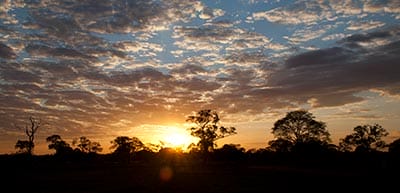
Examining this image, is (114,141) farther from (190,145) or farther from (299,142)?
(299,142)

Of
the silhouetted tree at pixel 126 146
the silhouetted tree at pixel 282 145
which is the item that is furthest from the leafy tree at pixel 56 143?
the silhouetted tree at pixel 282 145

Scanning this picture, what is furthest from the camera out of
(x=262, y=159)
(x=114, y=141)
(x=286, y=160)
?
(x=114, y=141)

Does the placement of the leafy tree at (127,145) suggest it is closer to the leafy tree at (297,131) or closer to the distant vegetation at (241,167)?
the distant vegetation at (241,167)

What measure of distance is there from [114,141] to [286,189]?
117315 millimetres

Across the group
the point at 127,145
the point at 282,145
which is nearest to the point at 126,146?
the point at 127,145

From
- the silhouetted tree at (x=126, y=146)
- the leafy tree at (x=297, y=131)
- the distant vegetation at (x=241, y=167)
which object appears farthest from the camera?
the silhouetted tree at (x=126, y=146)

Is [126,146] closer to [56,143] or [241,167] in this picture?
[56,143]

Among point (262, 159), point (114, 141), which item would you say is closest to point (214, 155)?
point (262, 159)

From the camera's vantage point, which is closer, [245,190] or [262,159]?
[245,190]

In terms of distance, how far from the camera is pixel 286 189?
33.8 m

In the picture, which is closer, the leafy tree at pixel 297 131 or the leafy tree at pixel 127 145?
the leafy tree at pixel 297 131

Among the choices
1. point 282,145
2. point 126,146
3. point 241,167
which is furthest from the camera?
point 126,146

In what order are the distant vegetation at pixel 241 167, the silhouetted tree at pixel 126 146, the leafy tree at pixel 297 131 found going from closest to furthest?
the distant vegetation at pixel 241 167
the leafy tree at pixel 297 131
the silhouetted tree at pixel 126 146

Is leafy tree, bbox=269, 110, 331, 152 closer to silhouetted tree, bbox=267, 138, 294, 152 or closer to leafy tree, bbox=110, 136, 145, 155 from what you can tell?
silhouetted tree, bbox=267, 138, 294, 152
